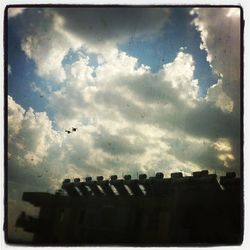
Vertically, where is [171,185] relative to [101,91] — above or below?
below

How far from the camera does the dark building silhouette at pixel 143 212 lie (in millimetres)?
2906

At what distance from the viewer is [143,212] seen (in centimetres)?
296

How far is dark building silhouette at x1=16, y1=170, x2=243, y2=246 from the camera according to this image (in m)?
2.91

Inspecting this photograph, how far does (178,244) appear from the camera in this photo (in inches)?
113

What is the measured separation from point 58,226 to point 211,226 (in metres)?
0.94

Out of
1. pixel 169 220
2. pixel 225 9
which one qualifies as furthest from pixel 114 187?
pixel 225 9

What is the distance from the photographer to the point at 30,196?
2900 millimetres

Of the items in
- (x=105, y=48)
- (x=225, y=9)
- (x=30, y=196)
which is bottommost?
(x=30, y=196)

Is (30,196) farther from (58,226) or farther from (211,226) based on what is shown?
(211,226)

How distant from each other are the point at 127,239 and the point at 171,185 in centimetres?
42

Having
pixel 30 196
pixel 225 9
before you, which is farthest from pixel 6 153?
pixel 225 9

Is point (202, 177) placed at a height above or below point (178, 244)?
above

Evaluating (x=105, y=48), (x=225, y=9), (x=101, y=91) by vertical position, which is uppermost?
(x=225, y=9)

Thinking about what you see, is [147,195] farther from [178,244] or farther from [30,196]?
[30,196]
